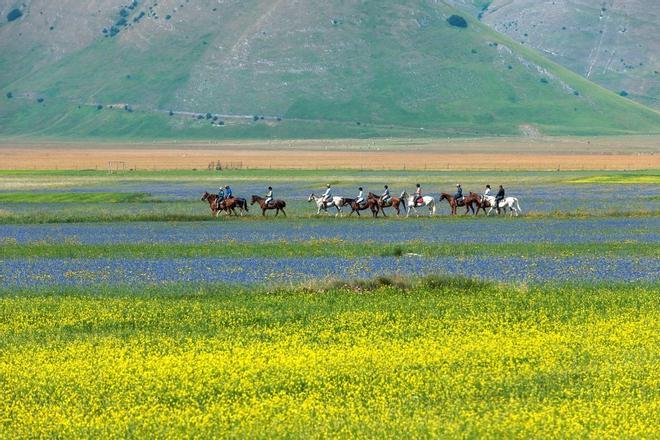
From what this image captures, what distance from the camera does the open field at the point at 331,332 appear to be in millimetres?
18516

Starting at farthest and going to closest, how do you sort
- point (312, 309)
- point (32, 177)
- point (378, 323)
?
point (32, 177), point (312, 309), point (378, 323)

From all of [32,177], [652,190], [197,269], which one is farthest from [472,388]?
[32,177]

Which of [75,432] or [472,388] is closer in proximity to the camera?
[75,432]

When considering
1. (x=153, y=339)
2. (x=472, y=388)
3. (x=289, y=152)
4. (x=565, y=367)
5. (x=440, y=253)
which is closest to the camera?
(x=472, y=388)

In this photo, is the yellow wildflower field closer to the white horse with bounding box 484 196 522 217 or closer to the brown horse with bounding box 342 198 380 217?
the brown horse with bounding box 342 198 380 217

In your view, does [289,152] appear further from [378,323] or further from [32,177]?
[378,323]

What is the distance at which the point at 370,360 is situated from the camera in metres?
22.5

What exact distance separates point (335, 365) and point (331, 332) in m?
3.79

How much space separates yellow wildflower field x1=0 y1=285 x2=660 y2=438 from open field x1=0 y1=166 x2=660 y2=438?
0.06 metres

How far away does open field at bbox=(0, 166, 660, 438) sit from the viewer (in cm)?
1852

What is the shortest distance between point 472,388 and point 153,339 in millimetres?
8092

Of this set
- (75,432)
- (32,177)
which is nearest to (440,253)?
(75,432)

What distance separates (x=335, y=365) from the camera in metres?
22.0

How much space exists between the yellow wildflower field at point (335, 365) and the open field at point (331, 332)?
6 centimetres
